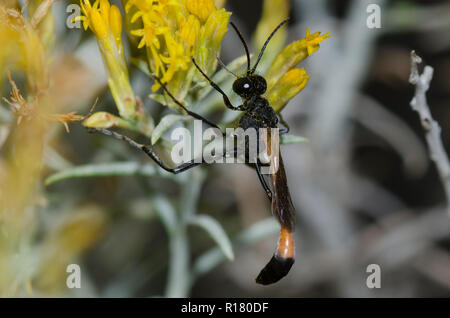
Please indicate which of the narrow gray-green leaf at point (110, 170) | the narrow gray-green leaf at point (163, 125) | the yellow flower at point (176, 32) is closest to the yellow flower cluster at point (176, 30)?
the yellow flower at point (176, 32)

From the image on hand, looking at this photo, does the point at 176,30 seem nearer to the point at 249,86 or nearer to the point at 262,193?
the point at 249,86

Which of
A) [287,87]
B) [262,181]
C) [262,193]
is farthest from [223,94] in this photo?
[262,193]

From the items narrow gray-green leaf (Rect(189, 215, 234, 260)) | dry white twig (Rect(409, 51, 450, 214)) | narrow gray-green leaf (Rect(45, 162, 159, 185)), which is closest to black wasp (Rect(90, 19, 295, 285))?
narrow gray-green leaf (Rect(45, 162, 159, 185))

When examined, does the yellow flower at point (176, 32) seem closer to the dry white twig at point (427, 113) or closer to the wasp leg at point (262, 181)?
the wasp leg at point (262, 181)

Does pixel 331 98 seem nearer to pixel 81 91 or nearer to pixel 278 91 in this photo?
pixel 278 91

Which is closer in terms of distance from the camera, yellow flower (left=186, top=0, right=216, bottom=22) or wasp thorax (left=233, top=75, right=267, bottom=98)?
yellow flower (left=186, top=0, right=216, bottom=22)

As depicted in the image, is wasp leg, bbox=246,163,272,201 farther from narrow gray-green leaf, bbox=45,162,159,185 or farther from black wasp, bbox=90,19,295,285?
narrow gray-green leaf, bbox=45,162,159,185
